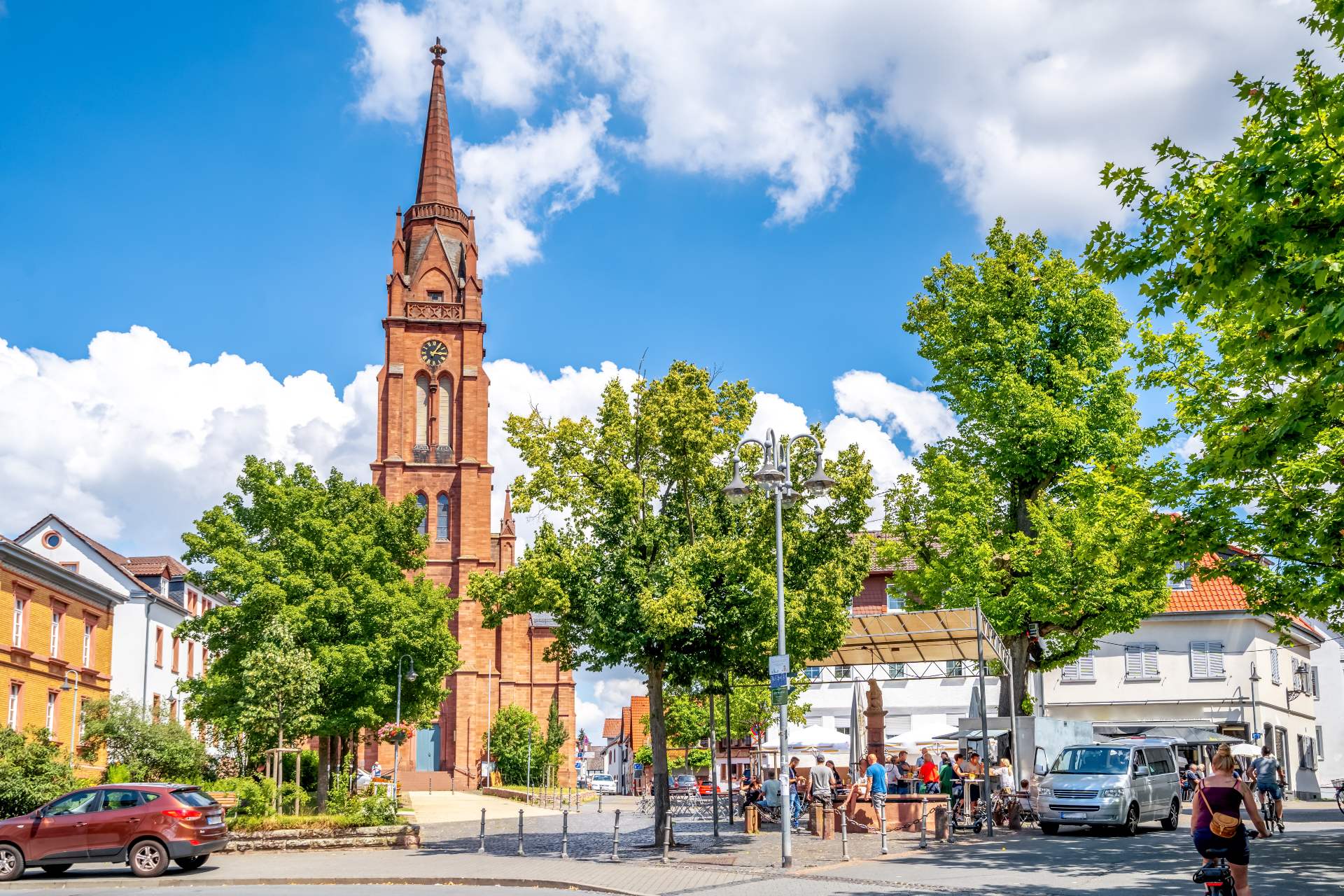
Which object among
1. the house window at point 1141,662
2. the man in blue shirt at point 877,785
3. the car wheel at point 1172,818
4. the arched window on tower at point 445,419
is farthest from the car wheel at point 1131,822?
the arched window on tower at point 445,419

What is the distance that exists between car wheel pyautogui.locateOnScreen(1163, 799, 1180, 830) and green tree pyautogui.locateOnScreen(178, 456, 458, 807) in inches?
881

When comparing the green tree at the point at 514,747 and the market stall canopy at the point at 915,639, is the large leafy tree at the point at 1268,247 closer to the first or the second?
the market stall canopy at the point at 915,639

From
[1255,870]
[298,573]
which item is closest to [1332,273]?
[1255,870]

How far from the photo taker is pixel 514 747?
7388 centimetres

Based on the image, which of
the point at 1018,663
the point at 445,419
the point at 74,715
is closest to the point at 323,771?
the point at 74,715

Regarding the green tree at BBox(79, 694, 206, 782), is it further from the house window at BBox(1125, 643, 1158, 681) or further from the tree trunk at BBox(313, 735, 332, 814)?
the house window at BBox(1125, 643, 1158, 681)

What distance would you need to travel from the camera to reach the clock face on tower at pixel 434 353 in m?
74.3

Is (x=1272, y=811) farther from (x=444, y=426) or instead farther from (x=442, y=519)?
(x=444, y=426)

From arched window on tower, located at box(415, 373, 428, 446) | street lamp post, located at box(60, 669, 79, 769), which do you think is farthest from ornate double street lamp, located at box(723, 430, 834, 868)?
arched window on tower, located at box(415, 373, 428, 446)

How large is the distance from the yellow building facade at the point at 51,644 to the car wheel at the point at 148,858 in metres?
16.2

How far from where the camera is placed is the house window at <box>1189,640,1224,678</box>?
147ft

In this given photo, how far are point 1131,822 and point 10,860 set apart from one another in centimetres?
2033

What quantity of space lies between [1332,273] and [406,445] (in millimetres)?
65578

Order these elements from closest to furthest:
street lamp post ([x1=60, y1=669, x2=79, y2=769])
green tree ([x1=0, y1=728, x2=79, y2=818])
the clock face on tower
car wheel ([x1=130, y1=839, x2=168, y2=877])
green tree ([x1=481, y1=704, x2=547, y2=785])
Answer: car wheel ([x1=130, y1=839, x2=168, y2=877]) < green tree ([x1=0, y1=728, x2=79, y2=818]) < street lamp post ([x1=60, y1=669, x2=79, y2=769]) < green tree ([x1=481, y1=704, x2=547, y2=785]) < the clock face on tower
